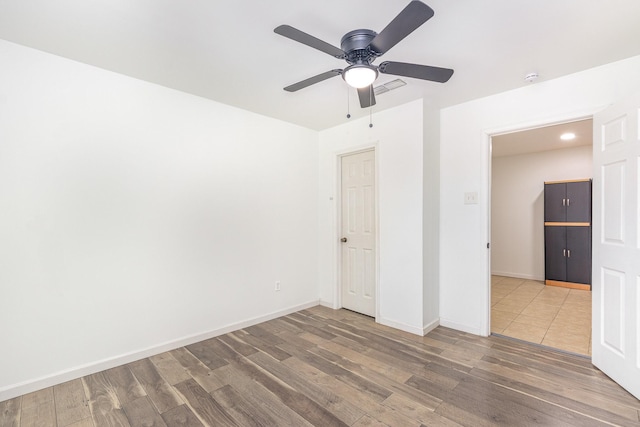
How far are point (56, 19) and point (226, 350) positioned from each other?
2787mm

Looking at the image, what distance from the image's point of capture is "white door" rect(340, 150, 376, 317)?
3789 mm

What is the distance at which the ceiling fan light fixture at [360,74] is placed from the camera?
5.79 feet

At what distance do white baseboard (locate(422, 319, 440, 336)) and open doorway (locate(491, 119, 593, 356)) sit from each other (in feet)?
1.88

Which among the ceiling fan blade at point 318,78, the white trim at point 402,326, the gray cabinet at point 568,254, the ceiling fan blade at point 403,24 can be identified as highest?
the ceiling fan blade at point 403,24

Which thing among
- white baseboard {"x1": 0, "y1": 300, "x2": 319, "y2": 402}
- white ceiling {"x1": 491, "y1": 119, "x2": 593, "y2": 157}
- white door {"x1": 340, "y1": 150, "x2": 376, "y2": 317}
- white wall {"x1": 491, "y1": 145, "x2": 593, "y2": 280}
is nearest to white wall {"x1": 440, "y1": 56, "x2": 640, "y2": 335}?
white door {"x1": 340, "y1": 150, "x2": 376, "y2": 317}

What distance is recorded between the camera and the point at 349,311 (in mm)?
3975

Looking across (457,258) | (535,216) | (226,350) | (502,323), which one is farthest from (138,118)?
(535,216)

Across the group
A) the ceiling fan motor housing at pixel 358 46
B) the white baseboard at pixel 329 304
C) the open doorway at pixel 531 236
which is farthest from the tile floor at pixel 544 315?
the ceiling fan motor housing at pixel 358 46

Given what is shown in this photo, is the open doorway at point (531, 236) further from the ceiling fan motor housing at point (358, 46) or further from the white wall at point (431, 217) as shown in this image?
the ceiling fan motor housing at point (358, 46)

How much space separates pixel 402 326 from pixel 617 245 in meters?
1.96

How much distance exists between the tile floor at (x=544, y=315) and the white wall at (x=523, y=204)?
27.7 inches

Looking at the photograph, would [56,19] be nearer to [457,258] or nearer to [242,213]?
[242,213]

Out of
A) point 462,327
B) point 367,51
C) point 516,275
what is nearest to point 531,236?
point 516,275

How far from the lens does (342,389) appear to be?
2.21 metres
